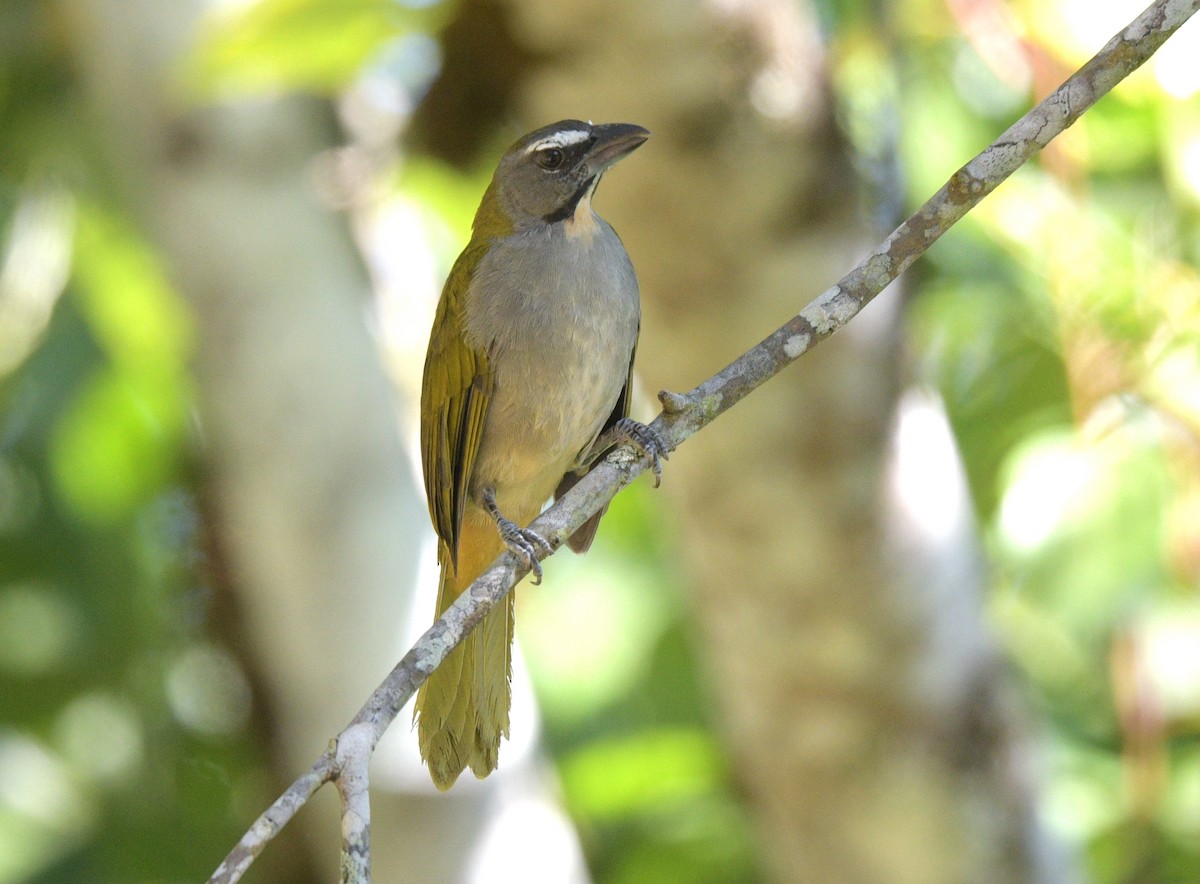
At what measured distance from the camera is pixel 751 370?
2936 millimetres

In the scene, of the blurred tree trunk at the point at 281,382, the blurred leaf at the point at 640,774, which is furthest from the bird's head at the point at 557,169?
the blurred leaf at the point at 640,774

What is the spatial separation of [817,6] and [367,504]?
3034 mm

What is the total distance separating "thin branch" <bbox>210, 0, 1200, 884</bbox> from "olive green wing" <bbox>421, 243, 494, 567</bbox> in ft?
3.05

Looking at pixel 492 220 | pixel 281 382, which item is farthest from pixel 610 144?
pixel 281 382

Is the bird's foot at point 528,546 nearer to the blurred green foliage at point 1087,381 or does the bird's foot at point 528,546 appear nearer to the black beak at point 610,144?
the black beak at point 610,144

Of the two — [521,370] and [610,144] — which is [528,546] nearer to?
[521,370]

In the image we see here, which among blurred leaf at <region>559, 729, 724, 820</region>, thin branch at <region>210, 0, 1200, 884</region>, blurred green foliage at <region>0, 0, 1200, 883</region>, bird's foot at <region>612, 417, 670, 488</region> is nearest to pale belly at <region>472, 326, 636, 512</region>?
bird's foot at <region>612, 417, 670, 488</region>

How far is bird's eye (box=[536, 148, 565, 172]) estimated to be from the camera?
14.2ft

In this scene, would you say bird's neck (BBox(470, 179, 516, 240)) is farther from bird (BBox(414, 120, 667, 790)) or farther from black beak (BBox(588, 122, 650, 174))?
black beak (BBox(588, 122, 650, 174))

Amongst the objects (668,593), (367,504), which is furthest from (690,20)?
(668,593)

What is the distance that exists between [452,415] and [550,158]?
0.92 m

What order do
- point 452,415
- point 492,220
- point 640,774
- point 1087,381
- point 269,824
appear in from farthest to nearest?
1. point 640,774
2. point 1087,381
3. point 492,220
4. point 452,415
5. point 269,824

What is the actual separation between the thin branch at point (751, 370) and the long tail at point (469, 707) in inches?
32.1

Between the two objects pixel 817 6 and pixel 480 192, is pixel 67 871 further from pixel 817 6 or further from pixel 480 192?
pixel 817 6
